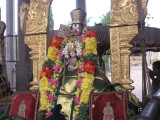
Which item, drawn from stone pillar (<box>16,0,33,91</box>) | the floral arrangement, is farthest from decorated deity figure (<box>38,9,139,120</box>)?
stone pillar (<box>16,0,33,91</box>)

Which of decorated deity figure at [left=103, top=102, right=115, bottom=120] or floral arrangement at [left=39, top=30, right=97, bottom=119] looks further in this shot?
floral arrangement at [left=39, top=30, right=97, bottom=119]

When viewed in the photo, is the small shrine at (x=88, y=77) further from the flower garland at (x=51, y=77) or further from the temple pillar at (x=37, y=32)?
the temple pillar at (x=37, y=32)

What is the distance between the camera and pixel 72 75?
4.10 m

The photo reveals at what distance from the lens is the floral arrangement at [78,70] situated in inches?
143

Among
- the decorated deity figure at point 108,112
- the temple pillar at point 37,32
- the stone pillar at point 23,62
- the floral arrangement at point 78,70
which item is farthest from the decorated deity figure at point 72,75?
the stone pillar at point 23,62

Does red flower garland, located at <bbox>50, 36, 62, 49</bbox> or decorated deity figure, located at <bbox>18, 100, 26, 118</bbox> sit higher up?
red flower garland, located at <bbox>50, 36, 62, 49</bbox>

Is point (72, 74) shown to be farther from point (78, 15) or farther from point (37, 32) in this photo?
point (37, 32)

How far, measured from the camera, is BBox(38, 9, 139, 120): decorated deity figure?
3652mm

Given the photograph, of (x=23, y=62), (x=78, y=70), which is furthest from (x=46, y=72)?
(x=23, y=62)

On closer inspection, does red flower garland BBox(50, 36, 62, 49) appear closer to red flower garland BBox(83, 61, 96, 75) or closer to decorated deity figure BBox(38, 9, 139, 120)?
decorated deity figure BBox(38, 9, 139, 120)

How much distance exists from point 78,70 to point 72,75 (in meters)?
0.22

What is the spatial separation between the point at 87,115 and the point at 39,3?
3242 mm

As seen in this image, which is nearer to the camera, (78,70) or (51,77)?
(78,70)

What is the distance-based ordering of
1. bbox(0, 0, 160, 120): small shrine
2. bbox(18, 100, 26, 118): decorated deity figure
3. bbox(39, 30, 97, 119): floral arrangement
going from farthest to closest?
bbox(18, 100, 26, 118): decorated deity figure, bbox(39, 30, 97, 119): floral arrangement, bbox(0, 0, 160, 120): small shrine
